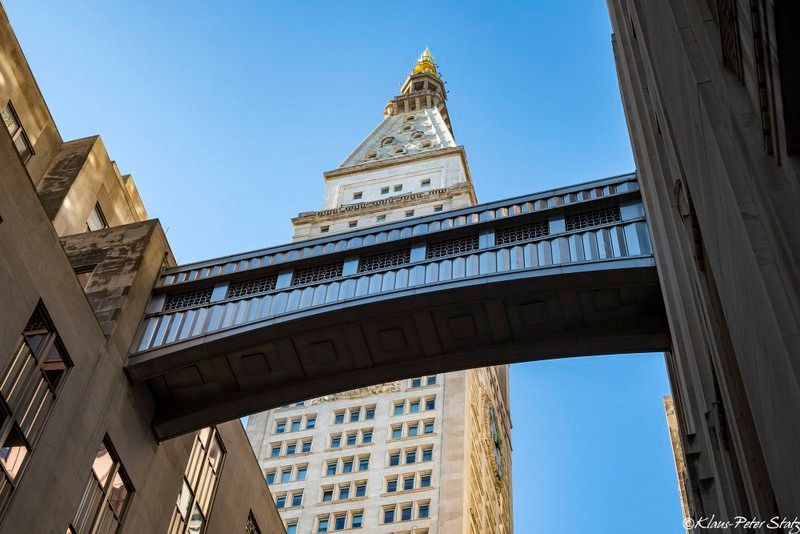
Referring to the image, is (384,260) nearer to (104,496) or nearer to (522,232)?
(522,232)

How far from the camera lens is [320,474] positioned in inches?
2195

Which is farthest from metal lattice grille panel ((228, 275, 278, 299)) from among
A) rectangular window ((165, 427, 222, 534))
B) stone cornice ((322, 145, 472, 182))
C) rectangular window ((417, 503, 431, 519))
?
stone cornice ((322, 145, 472, 182))

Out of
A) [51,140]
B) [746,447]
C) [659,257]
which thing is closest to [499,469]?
[51,140]

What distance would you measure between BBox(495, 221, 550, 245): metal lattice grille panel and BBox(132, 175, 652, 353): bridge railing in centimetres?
3

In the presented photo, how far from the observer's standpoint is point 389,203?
74.6m

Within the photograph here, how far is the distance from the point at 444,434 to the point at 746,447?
156ft

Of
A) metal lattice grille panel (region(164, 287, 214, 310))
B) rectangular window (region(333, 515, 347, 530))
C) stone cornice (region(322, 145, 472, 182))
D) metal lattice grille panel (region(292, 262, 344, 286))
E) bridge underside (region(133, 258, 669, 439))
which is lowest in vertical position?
bridge underside (region(133, 258, 669, 439))

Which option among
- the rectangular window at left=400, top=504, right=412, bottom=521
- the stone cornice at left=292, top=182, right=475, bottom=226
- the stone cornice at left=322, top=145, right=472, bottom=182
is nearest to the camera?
the rectangular window at left=400, top=504, right=412, bottom=521

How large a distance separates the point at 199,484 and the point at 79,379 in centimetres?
588

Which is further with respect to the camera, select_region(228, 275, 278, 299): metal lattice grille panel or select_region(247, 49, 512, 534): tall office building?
select_region(247, 49, 512, 534): tall office building

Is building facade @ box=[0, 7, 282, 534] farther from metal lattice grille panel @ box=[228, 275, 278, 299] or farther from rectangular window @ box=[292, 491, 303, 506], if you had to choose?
rectangular window @ box=[292, 491, 303, 506]

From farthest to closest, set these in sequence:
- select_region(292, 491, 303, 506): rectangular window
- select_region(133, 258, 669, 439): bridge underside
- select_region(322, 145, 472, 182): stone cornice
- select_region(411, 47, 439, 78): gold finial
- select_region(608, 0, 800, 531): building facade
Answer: select_region(411, 47, 439, 78): gold finial → select_region(322, 145, 472, 182): stone cornice → select_region(292, 491, 303, 506): rectangular window → select_region(133, 258, 669, 439): bridge underside → select_region(608, 0, 800, 531): building facade

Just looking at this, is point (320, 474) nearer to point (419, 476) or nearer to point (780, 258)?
point (419, 476)

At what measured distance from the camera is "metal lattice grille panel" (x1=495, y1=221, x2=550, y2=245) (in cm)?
2161
